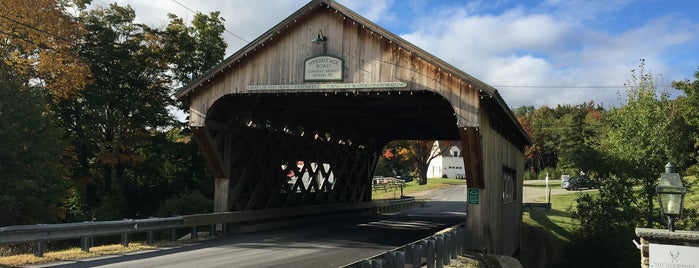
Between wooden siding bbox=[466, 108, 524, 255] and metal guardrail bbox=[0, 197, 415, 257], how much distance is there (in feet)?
19.7

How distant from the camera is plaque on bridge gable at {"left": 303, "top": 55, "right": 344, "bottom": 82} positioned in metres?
12.5

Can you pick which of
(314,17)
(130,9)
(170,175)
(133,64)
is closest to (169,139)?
(170,175)

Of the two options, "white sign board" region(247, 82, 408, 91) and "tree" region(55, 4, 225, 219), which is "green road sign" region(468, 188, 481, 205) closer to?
"white sign board" region(247, 82, 408, 91)

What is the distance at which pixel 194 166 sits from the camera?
2497cm

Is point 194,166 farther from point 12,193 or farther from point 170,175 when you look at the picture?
point 12,193

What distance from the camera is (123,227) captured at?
33.3 ft

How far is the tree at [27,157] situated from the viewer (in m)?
17.5

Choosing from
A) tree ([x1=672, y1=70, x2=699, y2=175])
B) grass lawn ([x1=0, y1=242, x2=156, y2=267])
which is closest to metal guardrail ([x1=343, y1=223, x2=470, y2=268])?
grass lawn ([x1=0, y1=242, x2=156, y2=267])

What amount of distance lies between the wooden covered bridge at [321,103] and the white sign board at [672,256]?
440 centimetres

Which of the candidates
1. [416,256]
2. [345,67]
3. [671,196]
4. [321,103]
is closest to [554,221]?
[321,103]

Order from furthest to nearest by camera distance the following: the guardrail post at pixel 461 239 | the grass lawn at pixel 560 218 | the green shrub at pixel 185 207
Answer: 1. the grass lawn at pixel 560 218
2. the green shrub at pixel 185 207
3. the guardrail post at pixel 461 239

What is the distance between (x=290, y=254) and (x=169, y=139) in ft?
56.9

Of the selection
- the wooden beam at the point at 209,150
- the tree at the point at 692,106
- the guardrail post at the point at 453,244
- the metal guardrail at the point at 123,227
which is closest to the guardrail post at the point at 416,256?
the guardrail post at the point at 453,244

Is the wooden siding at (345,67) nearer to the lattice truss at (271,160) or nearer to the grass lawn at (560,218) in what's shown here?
the lattice truss at (271,160)
